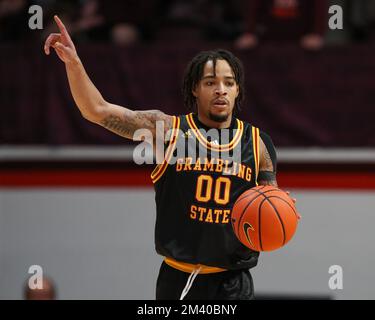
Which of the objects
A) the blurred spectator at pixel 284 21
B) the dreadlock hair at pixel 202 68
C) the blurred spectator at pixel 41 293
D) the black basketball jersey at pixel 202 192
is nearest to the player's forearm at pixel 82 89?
the black basketball jersey at pixel 202 192

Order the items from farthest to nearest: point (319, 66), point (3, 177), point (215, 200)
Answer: point (3, 177) → point (319, 66) → point (215, 200)

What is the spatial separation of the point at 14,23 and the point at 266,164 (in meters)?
4.28

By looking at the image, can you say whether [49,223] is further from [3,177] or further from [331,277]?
[331,277]

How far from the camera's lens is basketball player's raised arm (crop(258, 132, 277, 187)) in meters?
4.60

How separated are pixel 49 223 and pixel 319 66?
287 centimetres

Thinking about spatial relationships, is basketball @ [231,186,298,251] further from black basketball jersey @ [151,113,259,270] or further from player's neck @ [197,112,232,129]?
player's neck @ [197,112,232,129]

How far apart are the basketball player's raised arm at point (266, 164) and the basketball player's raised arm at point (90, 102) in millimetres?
562

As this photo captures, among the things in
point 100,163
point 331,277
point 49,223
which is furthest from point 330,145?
point 49,223

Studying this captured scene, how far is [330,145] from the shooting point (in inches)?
282

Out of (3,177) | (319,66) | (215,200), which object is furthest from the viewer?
(3,177)

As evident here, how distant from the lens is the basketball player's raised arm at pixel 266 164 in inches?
181
